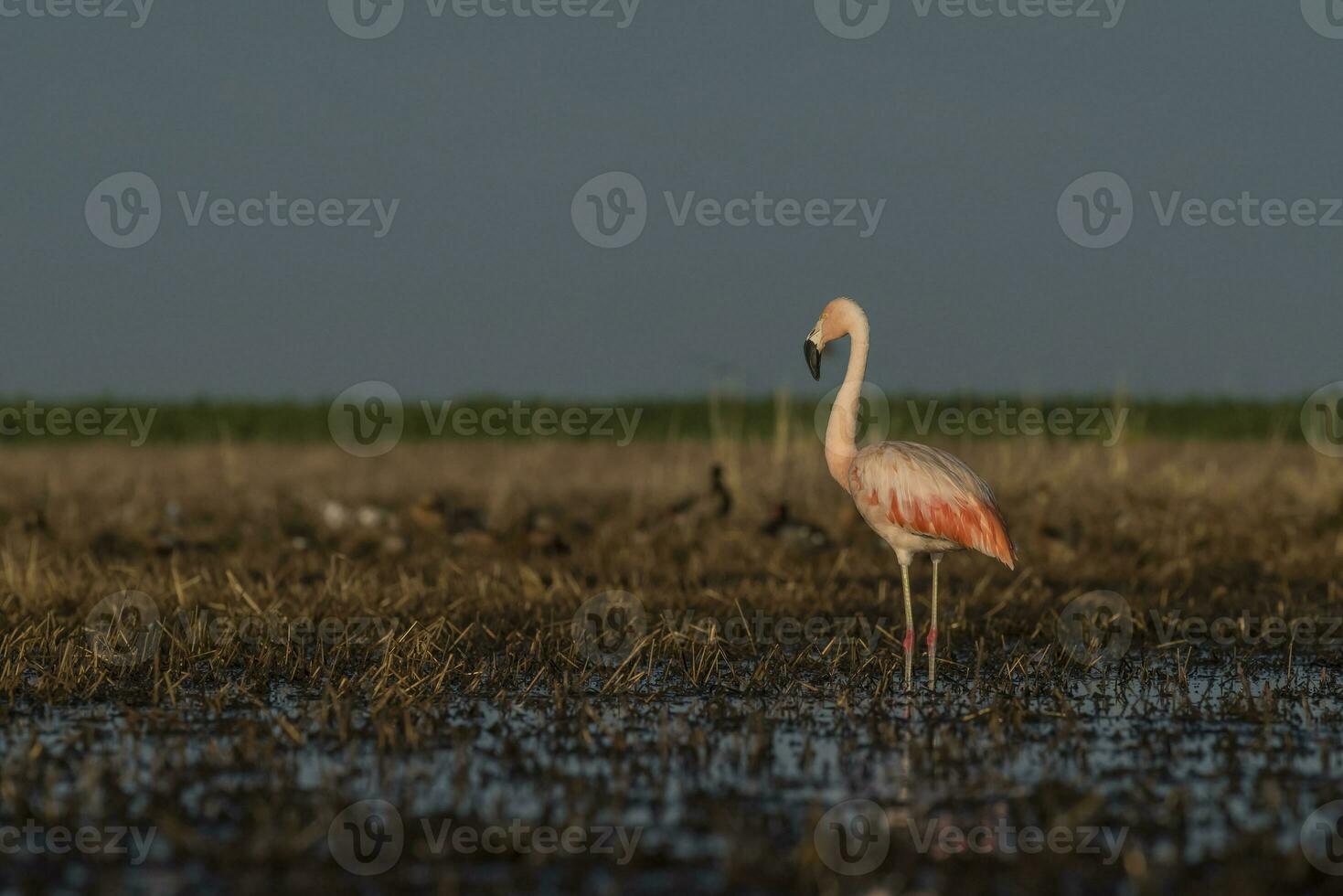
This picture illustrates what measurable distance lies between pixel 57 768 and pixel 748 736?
8.62 ft

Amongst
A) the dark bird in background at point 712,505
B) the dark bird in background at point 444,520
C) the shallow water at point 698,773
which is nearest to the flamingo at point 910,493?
the shallow water at point 698,773

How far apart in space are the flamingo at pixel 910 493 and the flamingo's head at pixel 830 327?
0.03 feet

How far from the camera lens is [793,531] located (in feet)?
40.8

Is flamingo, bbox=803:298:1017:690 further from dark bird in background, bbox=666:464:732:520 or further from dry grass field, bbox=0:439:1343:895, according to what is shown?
dark bird in background, bbox=666:464:732:520

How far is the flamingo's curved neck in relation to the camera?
839cm

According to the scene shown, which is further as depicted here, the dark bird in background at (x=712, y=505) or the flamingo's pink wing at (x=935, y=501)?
the dark bird in background at (x=712, y=505)

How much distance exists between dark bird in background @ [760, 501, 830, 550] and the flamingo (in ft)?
→ 12.6

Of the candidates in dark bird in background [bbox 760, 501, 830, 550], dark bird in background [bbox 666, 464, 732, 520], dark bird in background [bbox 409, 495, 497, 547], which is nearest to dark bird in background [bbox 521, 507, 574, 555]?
dark bird in background [bbox 409, 495, 497, 547]

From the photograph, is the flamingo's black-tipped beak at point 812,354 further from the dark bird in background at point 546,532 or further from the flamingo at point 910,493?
the dark bird in background at point 546,532

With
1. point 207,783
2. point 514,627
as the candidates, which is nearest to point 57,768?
point 207,783

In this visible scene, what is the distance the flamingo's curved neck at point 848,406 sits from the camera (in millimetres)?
8391

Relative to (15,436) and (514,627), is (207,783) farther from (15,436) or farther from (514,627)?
(15,436)

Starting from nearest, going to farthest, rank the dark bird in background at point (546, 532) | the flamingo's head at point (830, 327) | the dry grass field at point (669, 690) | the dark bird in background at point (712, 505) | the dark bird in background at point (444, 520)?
1. the dry grass field at point (669, 690)
2. the flamingo's head at point (830, 327)
3. the dark bird in background at point (546, 532)
4. the dark bird in background at point (444, 520)
5. the dark bird in background at point (712, 505)

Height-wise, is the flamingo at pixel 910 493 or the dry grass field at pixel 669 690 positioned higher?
the flamingo at pixel 910 493
